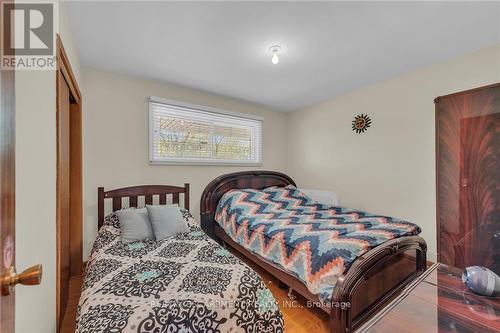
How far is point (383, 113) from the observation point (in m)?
3.00

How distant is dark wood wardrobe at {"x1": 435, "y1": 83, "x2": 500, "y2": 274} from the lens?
217cm

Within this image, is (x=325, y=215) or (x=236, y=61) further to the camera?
(x=325, y=215)

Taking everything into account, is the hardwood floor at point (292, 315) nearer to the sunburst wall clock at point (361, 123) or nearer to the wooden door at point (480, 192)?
the wooden door at point (480, 192)

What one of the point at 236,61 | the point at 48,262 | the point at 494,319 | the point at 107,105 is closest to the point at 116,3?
the point at 236,61

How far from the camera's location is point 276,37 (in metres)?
1.98

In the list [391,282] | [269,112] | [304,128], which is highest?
[269,112]

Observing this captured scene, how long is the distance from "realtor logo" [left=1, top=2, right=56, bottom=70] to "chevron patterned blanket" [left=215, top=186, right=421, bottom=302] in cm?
190

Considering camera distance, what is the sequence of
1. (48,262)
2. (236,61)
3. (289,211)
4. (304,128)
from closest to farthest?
(48,262) < (236,61) < (289,211) < (304,128)

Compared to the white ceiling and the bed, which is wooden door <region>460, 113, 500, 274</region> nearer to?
the white ceiling

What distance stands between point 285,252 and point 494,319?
48.7 inches

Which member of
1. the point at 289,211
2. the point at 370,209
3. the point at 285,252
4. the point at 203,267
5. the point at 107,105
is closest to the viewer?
the point at 203,267

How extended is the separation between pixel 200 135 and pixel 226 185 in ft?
2.74

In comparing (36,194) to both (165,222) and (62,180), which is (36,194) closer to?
(62,180)

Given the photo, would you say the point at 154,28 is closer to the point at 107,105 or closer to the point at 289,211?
the point at 107,105
